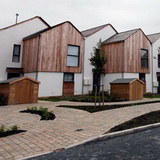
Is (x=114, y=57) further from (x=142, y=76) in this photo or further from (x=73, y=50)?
(x=73, y=50)

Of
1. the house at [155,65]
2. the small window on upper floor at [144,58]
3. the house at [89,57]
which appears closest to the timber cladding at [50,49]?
the house at [89,57]

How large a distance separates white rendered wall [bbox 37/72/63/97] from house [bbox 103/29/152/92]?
6.97m

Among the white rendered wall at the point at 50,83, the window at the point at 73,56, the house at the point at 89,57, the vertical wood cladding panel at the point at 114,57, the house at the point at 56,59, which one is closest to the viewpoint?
the white rendered wall at the point at 50,83

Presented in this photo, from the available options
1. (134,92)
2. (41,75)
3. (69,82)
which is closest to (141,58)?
(134,92)

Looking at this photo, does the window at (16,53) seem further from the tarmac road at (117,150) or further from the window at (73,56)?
the tarmac road at (117,150)

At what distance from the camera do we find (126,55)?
2073cm

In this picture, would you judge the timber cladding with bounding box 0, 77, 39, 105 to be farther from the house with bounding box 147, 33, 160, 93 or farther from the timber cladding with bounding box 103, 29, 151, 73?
the house with bounding box 147, 33, 160, 93

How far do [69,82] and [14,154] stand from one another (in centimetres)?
1525

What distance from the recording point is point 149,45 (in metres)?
23.7

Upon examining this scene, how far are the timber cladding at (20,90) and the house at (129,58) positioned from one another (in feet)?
38.7

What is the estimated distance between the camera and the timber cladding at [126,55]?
20.6 metres

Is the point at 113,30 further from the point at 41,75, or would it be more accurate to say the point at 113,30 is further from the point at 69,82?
the point at 41,75

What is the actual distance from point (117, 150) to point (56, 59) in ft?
49.6

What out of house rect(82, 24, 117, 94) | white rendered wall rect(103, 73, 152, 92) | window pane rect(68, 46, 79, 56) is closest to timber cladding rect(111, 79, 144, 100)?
house rect(82, 24, 117, 94)
